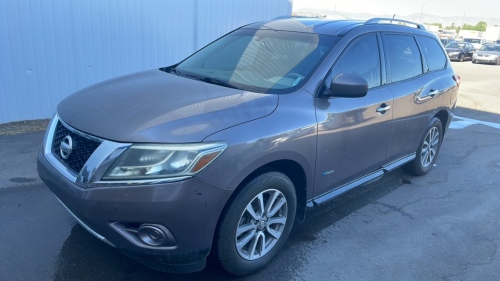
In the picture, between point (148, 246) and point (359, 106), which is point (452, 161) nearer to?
point (359, 106)

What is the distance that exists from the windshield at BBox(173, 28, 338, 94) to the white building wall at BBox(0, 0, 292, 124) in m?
3.44

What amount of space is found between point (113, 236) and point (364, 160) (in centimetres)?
237

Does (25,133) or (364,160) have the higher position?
(364,160)

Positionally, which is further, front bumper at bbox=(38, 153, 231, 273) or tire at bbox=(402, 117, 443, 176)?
tire at bbox=(402, 117, 443, 176)

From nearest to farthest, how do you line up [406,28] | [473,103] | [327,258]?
[327,258] < [406,28] < [473,103]

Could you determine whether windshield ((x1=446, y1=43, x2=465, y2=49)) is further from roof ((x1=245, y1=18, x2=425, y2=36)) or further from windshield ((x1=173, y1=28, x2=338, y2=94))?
windshield ((x1=173, y1=28, x2=338, y2=94))

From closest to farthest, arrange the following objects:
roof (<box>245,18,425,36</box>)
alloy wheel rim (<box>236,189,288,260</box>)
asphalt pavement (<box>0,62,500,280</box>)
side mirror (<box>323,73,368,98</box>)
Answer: alloy wheel rim (<box>236,189,288,260</box>)
asphalt pavement (<box>0,62,500,280</box>)
side mirror (<box>323,73,368,98</box>)
roof (<box>245,18,425,36</box>)

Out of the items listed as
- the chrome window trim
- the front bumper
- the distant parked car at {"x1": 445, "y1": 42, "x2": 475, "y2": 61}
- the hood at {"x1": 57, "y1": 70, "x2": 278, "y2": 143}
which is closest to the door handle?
the hood at {"x1": 57, "y1": 70, "x2": 278, "y2": 143}

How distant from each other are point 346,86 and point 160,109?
4.71 ft

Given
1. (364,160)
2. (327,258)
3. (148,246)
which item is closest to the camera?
(148,246)

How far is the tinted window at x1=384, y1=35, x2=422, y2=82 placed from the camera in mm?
4316

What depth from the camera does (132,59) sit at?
7.54m

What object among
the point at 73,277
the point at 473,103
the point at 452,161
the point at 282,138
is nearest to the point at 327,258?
the point at 282,138

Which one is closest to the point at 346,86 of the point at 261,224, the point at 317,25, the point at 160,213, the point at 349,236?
the point at 317,25
